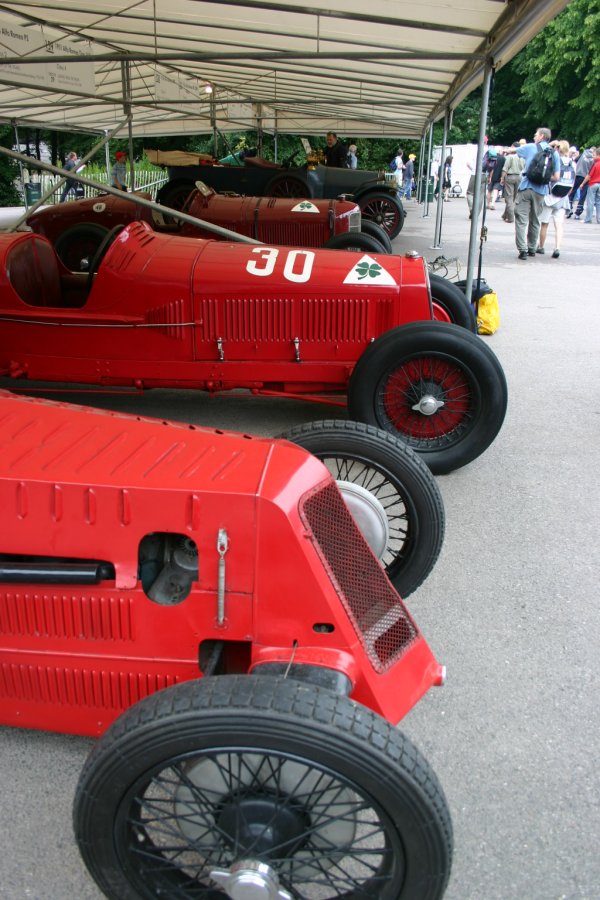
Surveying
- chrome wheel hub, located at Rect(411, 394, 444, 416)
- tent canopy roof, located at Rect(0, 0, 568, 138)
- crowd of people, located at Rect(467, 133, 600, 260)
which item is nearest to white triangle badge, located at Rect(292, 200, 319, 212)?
tent canopy roof, located at Rect(0, 0, 568, 138)

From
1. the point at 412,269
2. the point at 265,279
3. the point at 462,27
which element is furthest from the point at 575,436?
the point at 462,27

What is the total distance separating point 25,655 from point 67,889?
0.57 meters

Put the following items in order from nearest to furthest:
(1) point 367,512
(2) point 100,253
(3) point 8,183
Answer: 1. (1) point 367,512
2. (2) point 100,253
3. (3) point 8,183

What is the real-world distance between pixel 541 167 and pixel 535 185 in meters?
0.32

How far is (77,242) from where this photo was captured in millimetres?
8398

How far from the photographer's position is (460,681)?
254 cm

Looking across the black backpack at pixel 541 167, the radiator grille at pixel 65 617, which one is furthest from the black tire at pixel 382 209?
the radiator grille at pixel 65 617

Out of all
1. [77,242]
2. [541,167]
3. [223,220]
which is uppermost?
[541,167]

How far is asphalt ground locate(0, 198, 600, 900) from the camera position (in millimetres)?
1871

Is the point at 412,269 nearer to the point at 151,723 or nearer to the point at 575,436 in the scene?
the point at 575,436

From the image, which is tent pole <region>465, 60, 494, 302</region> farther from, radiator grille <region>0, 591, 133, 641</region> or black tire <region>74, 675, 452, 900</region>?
black tire <region>74, 675, 452, 900</region>

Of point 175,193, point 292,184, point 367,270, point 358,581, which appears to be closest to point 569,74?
point 292,184

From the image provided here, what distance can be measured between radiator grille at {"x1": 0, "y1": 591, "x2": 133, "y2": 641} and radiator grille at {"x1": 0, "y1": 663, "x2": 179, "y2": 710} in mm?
102

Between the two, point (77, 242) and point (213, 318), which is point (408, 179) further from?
point (213, 318)
